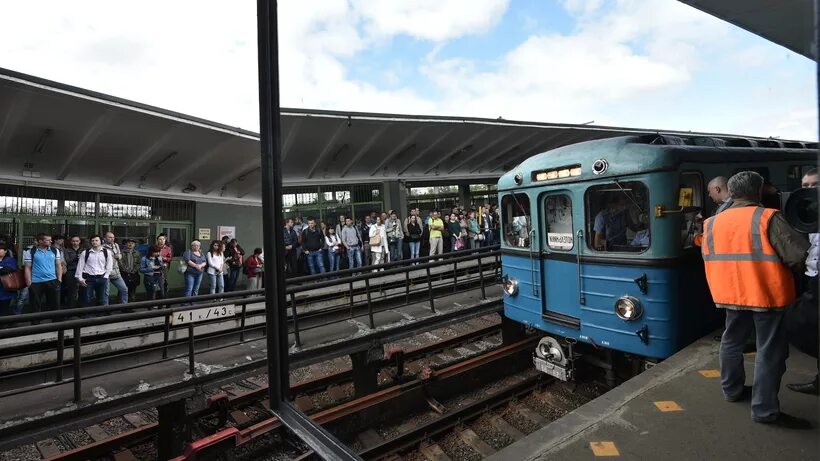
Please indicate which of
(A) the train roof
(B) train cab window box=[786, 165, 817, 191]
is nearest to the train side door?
(A) the train roof

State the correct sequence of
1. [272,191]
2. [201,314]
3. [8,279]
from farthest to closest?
[8,279] < [201,314] < [272,191]

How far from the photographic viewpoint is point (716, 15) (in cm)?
291

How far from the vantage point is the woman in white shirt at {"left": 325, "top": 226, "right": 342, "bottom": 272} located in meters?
10.1

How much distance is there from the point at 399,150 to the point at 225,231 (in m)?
5.74

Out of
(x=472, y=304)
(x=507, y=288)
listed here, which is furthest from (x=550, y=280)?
(x=472, y=304)

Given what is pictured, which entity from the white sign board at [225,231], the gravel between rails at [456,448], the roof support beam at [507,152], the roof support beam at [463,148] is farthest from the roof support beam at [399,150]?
the gravel between rails at [456,448]

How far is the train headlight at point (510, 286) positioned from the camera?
5.73 m

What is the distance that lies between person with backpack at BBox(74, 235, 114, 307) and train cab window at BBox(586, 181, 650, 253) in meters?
7.84

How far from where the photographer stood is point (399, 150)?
41.5 ft

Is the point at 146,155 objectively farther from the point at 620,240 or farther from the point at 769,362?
the point at 769,362

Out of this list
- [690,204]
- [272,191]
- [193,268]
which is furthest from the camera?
[193,268]

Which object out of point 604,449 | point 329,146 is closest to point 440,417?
point 604,449

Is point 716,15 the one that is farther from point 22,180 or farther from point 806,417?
point 22,180

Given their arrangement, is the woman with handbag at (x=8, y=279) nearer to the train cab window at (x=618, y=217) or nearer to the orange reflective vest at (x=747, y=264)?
the train cab window at (x=618, y=217)
